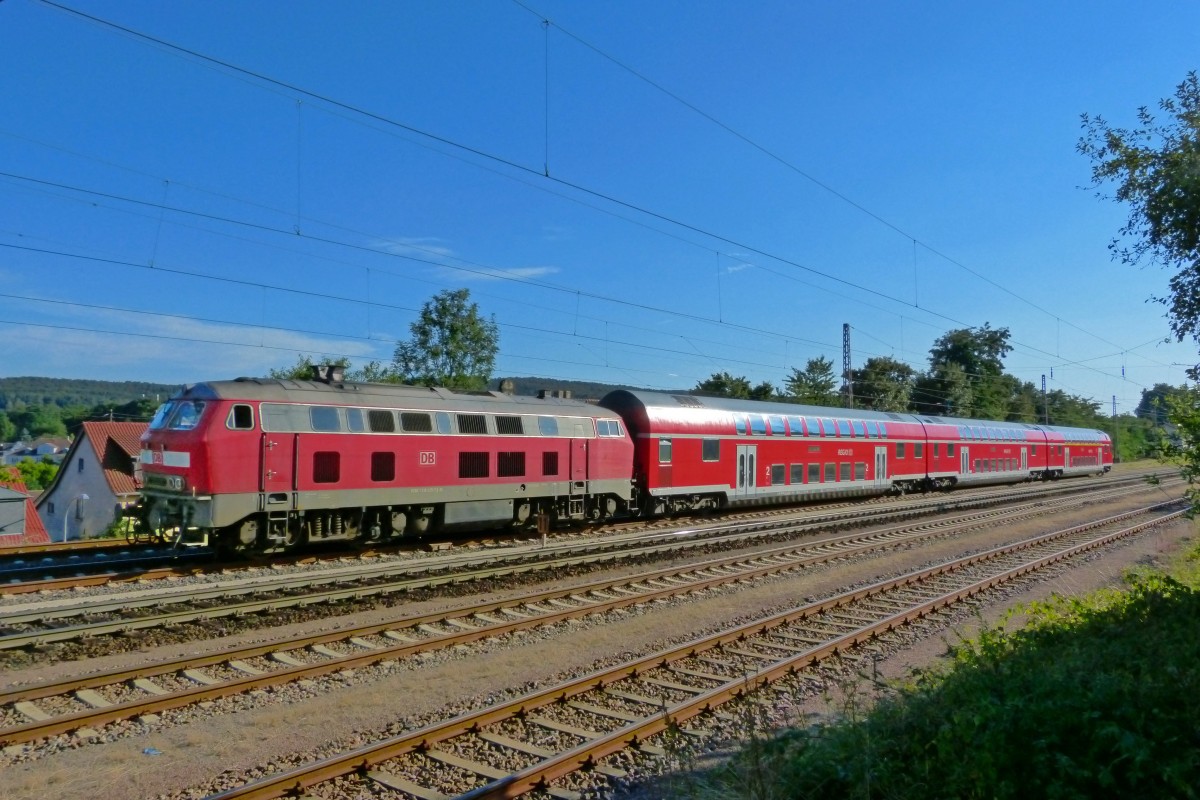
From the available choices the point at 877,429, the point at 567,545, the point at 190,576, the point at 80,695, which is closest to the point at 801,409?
the point at 877,429

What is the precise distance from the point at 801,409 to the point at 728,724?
23486 mm

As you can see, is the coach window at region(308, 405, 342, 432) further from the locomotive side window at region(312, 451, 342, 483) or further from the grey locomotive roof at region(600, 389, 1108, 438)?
the grey locomotive roof at region(600, 389, 1108, 438)

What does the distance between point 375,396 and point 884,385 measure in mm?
53209

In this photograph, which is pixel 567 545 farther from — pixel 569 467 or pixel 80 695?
pixel 80 695

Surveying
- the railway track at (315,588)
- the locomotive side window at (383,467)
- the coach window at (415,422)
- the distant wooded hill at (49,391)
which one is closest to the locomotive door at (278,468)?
the locomotive side window at (383,467)

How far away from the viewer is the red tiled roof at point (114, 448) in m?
47.8

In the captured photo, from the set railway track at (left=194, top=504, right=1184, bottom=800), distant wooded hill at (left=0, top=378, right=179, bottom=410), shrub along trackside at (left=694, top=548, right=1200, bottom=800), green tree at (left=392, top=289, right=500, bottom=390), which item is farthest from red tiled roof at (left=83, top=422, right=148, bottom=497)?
distant wooded hill at (left=0, top=378, right=179, bottom=410)

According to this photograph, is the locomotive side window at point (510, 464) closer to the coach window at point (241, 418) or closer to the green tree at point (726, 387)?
the coach window at point (241, 418)

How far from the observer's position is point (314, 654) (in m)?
9.83

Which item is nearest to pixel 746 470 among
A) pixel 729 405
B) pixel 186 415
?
pixel 729 405

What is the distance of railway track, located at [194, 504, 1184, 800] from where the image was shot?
6371mm

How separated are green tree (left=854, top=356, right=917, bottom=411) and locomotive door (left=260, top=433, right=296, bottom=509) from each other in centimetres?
5123

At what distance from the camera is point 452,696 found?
8.59 metres

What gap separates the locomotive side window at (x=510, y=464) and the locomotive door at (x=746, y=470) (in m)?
9.39
